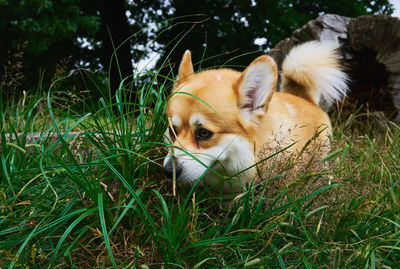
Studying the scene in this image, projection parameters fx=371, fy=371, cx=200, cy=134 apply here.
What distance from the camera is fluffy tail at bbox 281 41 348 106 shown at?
3.55 metres

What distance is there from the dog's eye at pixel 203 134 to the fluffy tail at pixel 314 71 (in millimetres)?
1683

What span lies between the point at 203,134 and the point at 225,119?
17 centimetres

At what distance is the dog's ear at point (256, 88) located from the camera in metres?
2.33

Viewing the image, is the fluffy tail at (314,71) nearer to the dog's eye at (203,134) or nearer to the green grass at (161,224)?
the green grass at (161,224)

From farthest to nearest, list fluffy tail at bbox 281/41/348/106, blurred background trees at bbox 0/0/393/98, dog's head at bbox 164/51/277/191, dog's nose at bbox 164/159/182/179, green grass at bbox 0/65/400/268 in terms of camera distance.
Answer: blurred background trees at bbox 0/0/393/98
fluffy tail at bbox 281/41/348/106
dog's head at bbox 164/51/277/191
dog's nose at bbox 164/159/182/179
green grass at bbox 0/65/400/268

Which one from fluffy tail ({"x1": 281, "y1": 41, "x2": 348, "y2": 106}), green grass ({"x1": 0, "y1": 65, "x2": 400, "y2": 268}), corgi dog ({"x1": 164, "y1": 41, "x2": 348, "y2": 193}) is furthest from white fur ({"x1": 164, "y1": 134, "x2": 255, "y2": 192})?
fluffy tail ({"x1": 281, "y1": 41, "x2": 348, "y2": 106})

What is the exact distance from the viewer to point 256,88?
95.7 inches

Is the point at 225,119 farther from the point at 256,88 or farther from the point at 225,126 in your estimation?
the point at 256,88

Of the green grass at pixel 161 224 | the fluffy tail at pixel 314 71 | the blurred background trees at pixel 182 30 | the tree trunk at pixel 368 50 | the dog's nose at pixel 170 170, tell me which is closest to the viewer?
the green grass at pixel 161 224

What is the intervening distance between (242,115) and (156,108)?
564 mm

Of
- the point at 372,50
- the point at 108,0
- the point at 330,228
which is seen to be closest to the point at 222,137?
the point at 330,228

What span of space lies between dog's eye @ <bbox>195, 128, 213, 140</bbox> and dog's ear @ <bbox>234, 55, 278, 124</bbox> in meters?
0.28

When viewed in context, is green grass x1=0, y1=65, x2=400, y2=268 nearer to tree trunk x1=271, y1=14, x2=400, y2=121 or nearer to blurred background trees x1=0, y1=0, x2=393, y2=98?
tree trunk x1=271, y1=14, x2=400, y2=121

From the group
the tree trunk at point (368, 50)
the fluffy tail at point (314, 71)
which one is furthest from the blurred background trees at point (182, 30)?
the fluffy tail at point (314, 71)
